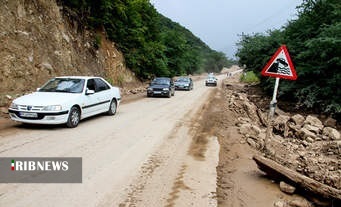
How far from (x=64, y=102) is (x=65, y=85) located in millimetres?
1486

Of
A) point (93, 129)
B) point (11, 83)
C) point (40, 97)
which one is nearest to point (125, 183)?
point (93, 129)

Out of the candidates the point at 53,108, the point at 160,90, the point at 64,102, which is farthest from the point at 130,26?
the point at 53,108

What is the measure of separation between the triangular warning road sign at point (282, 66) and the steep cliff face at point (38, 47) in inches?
396

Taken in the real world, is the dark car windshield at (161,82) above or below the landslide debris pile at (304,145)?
above

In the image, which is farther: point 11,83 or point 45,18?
point 45,18

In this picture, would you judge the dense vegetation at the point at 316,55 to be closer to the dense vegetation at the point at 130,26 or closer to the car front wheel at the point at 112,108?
the car front wheel at the point at 112,108

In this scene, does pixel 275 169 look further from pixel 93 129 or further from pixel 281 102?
pixel 281 102

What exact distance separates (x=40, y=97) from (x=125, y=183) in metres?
5.46

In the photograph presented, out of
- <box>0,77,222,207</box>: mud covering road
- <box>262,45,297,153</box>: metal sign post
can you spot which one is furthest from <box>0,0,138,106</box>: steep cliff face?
<box>262,45,297,153</box>: metal sign post

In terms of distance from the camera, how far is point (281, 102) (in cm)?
1975

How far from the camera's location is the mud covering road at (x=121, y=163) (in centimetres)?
448

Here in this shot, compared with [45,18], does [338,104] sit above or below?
below

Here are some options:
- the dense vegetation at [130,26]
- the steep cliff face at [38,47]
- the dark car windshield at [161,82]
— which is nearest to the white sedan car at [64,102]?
the steep cliff face at [38,47]

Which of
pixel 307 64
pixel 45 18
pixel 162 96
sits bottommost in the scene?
pixel 162 96
